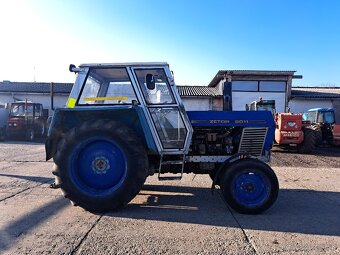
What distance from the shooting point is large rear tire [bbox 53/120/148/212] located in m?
5.29

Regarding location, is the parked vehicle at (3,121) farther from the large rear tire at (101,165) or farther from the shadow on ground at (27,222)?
the large rear tire at (101,165)

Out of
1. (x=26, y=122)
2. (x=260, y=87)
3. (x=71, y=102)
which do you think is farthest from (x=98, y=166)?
(x=260, y=87)

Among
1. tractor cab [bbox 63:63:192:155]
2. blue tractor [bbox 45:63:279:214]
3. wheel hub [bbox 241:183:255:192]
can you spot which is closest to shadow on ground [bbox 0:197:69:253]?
blue tractor [bbox 45:63:279:214]

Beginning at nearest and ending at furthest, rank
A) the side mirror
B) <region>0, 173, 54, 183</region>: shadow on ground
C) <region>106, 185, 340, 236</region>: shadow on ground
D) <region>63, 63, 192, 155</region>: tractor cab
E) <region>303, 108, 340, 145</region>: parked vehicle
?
<region>106, 185, 340, 236</region>: shadow on ground → the side mirror → <region>63, 63, 192, 155</region>: tractor cab → <region>0, 173, 54, 183</region>: shadow on ground → <region>303, 108, 340, 145</region>: parked vehicle

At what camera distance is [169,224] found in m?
4.85

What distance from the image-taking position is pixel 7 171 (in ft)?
29.4

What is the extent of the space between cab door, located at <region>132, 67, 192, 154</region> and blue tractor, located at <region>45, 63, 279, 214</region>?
0.02 metres

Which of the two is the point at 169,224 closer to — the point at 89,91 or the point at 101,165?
the point at 101,165

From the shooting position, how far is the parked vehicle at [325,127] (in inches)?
690

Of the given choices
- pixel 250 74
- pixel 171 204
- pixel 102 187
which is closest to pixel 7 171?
pixel 102 187

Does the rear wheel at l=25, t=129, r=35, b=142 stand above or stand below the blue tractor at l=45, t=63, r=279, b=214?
below

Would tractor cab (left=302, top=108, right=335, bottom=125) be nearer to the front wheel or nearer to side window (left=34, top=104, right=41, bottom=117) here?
the front wheel

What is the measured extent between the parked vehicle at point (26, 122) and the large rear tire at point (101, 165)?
660 inches

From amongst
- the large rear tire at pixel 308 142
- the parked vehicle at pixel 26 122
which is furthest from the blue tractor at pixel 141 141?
the parked vehicle at pixel 26 122
